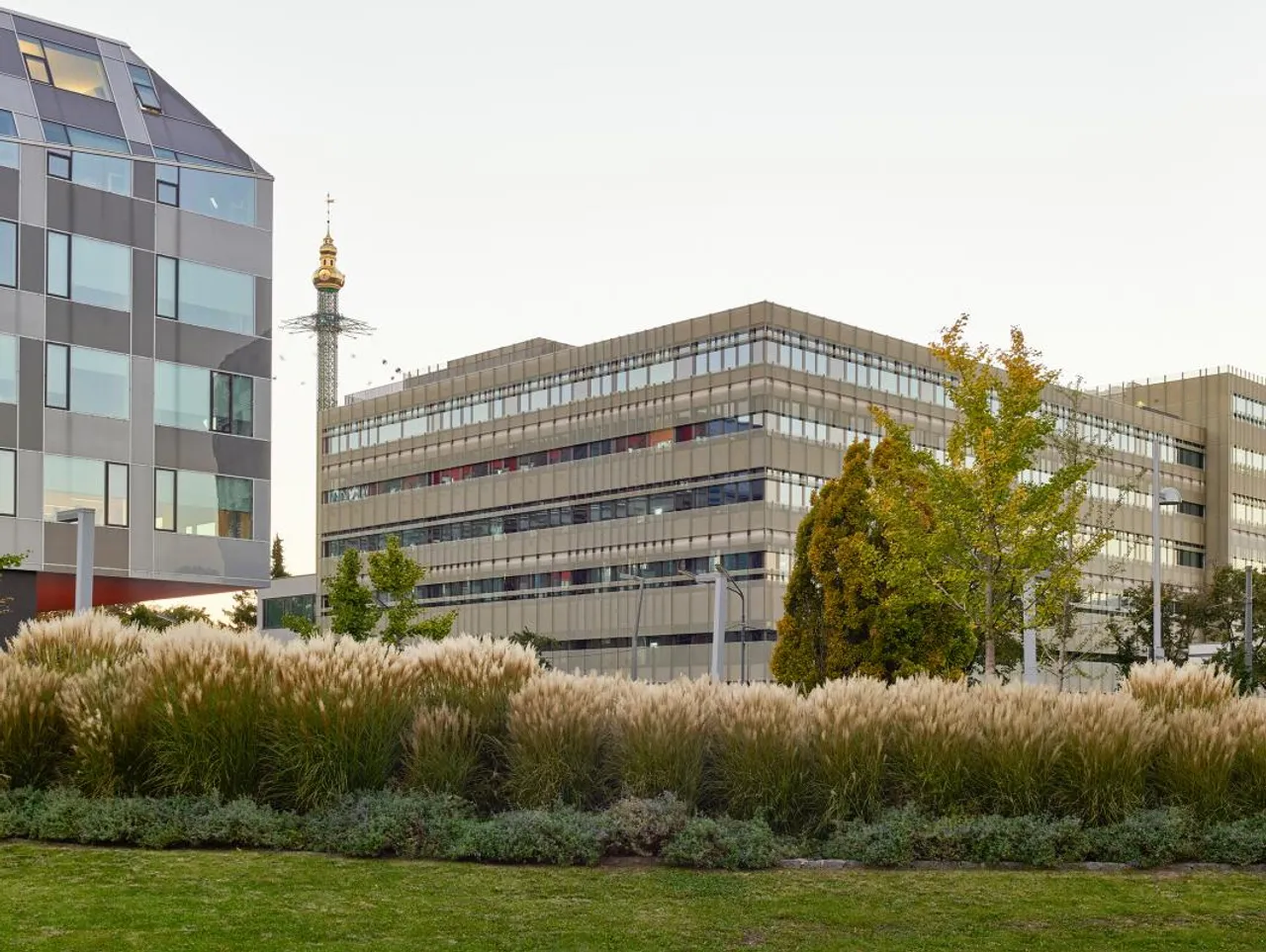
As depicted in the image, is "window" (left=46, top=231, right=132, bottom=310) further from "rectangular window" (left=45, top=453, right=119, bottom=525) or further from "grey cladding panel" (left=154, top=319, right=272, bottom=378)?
"rectangular window" (left=45, top=453, right=119, bottom=525)

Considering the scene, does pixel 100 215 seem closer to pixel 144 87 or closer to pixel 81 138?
pixel 81 138

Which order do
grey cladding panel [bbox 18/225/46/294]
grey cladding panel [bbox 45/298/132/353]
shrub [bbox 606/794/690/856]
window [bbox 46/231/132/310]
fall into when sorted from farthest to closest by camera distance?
window [bbox 46/231/132/310], grey cladding panel [bbox 45/298/132/353], grey cladding panel [bbox 18/225/46/294], shrub [bbox 606/794/690/856]

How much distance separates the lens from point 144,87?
131 feet

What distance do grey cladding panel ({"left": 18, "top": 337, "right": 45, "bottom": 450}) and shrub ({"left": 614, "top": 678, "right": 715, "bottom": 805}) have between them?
2707 centimetres

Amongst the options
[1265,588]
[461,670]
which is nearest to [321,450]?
[1265,588]

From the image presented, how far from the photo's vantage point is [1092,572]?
92438 mm

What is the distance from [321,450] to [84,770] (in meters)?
98.8

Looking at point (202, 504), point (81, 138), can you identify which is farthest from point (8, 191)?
point (202, 504)

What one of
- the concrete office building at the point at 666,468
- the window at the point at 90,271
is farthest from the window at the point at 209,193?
the concrete office building at the point at 666,468

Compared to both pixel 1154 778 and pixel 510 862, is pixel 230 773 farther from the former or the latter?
pixel 1154 778

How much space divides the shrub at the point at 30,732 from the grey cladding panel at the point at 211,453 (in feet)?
84.8

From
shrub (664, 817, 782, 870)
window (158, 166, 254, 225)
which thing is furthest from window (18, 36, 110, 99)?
shrub (664, 817, 782, 870)

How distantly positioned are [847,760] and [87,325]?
2961 cm

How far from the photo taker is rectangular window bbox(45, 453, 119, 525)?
1403 inches
